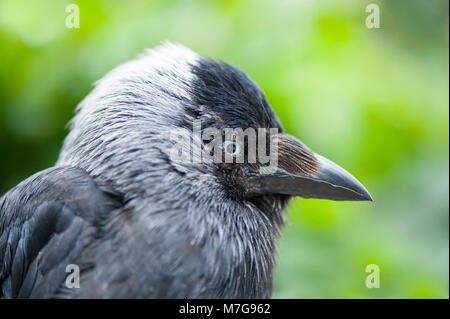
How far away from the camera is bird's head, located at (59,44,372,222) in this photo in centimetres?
183

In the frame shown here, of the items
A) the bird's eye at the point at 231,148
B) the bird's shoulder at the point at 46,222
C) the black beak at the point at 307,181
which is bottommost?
the bird's shoulder at the point at 46,222

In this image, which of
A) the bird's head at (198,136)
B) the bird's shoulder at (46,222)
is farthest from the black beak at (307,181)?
the bird's shoulder at (46,222)

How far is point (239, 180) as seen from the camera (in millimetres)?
1974

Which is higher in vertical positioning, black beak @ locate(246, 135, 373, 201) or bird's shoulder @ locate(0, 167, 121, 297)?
black beak @ locate(246, 135, 373, 201)

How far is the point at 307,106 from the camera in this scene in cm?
332

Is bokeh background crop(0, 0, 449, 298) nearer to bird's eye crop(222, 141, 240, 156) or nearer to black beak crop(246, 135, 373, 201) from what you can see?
black beak crop(246, 135, 373, 201)

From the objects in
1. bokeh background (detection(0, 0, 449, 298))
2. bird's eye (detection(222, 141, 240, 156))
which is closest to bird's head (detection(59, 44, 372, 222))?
bird's eye (detection(222, 141, 240, 156))

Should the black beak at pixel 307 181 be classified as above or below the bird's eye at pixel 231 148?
below

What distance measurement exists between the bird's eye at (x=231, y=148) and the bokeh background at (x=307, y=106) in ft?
3.87

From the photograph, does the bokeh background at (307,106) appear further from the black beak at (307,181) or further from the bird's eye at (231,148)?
the bird's eye at (231,148)

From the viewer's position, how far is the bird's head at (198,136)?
6.01 ft
